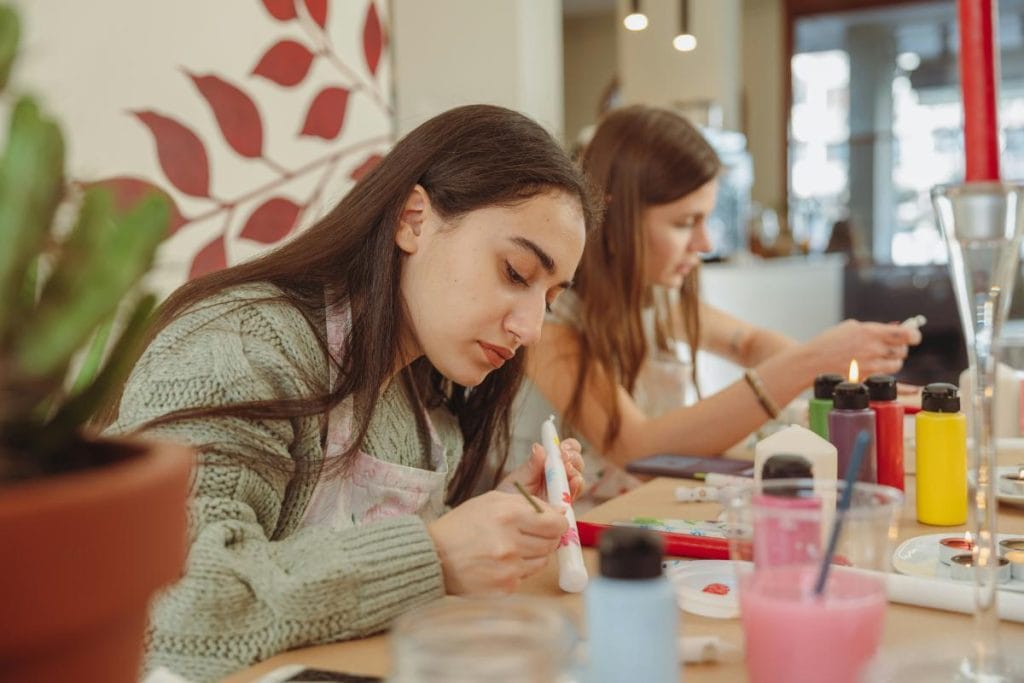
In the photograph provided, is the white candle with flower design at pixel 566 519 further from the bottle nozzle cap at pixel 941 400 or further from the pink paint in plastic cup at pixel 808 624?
the bottle nozzle cap at pixel 941 400

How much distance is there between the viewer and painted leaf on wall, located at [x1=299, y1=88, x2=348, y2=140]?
246 cm

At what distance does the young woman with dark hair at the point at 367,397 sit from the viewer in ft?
2.61

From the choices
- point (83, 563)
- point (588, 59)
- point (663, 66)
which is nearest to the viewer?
point (83, 563)

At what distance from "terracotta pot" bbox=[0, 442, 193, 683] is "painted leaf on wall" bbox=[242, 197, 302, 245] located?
73.5 inches

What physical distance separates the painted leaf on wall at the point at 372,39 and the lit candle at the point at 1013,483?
193 cm

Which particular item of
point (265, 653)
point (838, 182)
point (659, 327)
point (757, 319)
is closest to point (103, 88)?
point (659, 327)

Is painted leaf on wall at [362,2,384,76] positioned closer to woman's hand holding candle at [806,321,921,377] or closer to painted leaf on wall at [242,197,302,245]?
painted leaf on wall at [242,197,302,245]

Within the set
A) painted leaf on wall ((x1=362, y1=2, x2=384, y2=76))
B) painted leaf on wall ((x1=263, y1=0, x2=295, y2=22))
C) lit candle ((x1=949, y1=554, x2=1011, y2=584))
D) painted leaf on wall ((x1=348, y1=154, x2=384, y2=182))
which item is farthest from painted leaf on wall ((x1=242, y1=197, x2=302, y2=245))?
lit candle ((x1=949, y1=554, x2=1011, y2=584))

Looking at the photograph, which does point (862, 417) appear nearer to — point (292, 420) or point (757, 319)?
point (292, 420)

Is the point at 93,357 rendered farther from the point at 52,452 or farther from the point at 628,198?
the point at 628,198

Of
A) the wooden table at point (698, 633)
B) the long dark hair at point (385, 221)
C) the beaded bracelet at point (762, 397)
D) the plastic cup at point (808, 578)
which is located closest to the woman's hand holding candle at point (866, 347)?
the beaded bracelet at point (762, 397)

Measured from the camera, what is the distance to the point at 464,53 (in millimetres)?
3309

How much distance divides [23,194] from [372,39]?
240 cm

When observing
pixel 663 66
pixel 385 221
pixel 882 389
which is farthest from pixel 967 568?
pixel 663 66
